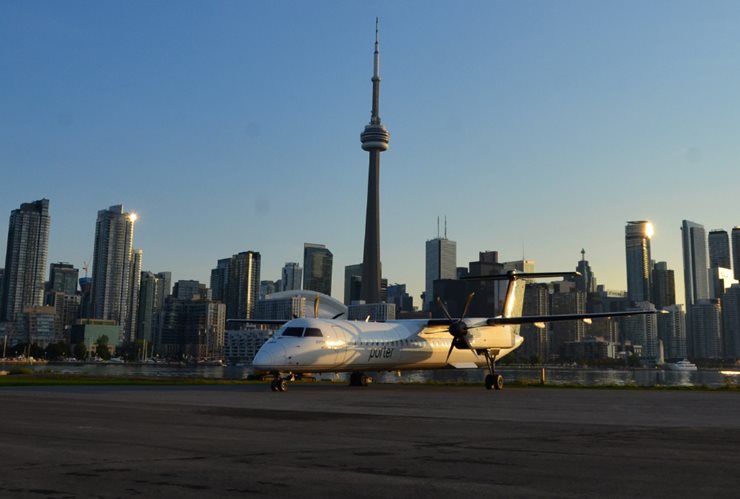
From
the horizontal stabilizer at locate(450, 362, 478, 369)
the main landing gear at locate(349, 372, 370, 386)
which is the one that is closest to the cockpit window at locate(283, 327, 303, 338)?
the main landing gear at locate(349, 372, 370, 386)

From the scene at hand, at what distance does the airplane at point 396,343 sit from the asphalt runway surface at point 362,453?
45.6ft

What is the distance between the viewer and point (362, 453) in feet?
38.0

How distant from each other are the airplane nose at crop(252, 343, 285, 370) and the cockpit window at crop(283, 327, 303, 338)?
1.40 meters

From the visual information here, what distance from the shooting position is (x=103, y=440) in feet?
42.6

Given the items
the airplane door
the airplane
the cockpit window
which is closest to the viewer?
the airplane

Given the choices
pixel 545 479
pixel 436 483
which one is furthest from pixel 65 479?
pixel 545 479

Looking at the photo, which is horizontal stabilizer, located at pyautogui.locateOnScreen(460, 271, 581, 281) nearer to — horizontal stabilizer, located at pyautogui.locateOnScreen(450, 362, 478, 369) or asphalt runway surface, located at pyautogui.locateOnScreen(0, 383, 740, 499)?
horizontal stabilizer, located at pyautogui.locateOnScreen(450, 362, 478, 369)

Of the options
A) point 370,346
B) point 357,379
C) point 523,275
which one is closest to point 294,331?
point 370,346

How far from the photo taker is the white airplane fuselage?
114 feet

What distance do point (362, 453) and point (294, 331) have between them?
968 inches

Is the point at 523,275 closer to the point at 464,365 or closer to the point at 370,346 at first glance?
the point at 464,365

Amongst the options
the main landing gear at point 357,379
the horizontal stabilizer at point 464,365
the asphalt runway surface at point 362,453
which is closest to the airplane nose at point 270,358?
the main landing gear at point 357,379

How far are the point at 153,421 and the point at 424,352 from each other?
2931 centimetres

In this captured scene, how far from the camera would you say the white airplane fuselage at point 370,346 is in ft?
114
